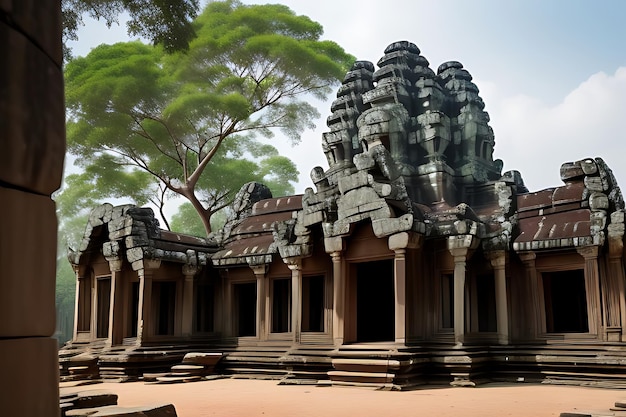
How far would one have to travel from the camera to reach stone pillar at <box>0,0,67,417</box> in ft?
A: 10.2

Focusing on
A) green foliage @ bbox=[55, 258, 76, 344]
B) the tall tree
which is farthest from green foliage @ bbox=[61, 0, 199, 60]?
green foliage @ bbox=[55, 258, 76, 344]

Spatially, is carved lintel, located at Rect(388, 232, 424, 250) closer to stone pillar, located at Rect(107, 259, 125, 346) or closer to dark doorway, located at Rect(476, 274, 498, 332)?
dark doorway, located at Rect(476, 274, 498, 332)

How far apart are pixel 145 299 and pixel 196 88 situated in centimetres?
1479

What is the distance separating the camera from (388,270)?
17.8 meters

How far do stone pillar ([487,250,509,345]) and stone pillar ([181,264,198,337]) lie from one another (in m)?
8.33

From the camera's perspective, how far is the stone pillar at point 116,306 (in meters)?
17.2

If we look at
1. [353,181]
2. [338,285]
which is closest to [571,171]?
[353,181]

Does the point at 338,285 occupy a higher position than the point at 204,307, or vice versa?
the point at 338,285

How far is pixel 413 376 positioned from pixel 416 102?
929 centimetres

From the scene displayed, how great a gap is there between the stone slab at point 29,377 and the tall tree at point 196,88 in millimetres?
25265

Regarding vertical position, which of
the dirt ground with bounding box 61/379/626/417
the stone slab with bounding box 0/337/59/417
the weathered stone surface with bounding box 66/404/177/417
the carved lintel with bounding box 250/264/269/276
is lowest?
the dirt ground with bounding box 61/379/626/417

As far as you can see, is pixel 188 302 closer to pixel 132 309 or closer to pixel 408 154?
pixel 132 309

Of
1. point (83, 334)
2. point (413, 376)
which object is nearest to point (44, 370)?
point (413, 376)

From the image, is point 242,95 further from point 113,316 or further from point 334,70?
point 113,316
